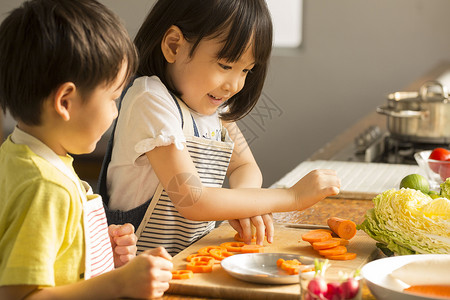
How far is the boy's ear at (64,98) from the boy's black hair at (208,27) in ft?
1.62

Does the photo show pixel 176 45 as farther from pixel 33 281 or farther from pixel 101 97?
pixel 33 281

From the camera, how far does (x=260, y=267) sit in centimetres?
109

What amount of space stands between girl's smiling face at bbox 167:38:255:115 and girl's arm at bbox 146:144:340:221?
171 mm

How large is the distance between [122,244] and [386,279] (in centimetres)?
47

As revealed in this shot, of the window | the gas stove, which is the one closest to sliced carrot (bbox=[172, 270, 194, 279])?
the gas stove

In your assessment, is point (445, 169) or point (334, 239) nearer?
point (334, 239)

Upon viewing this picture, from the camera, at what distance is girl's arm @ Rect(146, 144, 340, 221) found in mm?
1312

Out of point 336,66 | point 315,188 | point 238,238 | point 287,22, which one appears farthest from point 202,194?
point 287,22

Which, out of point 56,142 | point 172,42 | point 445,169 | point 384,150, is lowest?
point 384,150

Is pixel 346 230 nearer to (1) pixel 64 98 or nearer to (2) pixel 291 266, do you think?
(2) pixel 291 266

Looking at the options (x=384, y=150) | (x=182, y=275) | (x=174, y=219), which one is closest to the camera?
(x=182, y=275)

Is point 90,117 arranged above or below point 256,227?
above

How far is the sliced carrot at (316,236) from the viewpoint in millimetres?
1227

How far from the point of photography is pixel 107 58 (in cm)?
96
